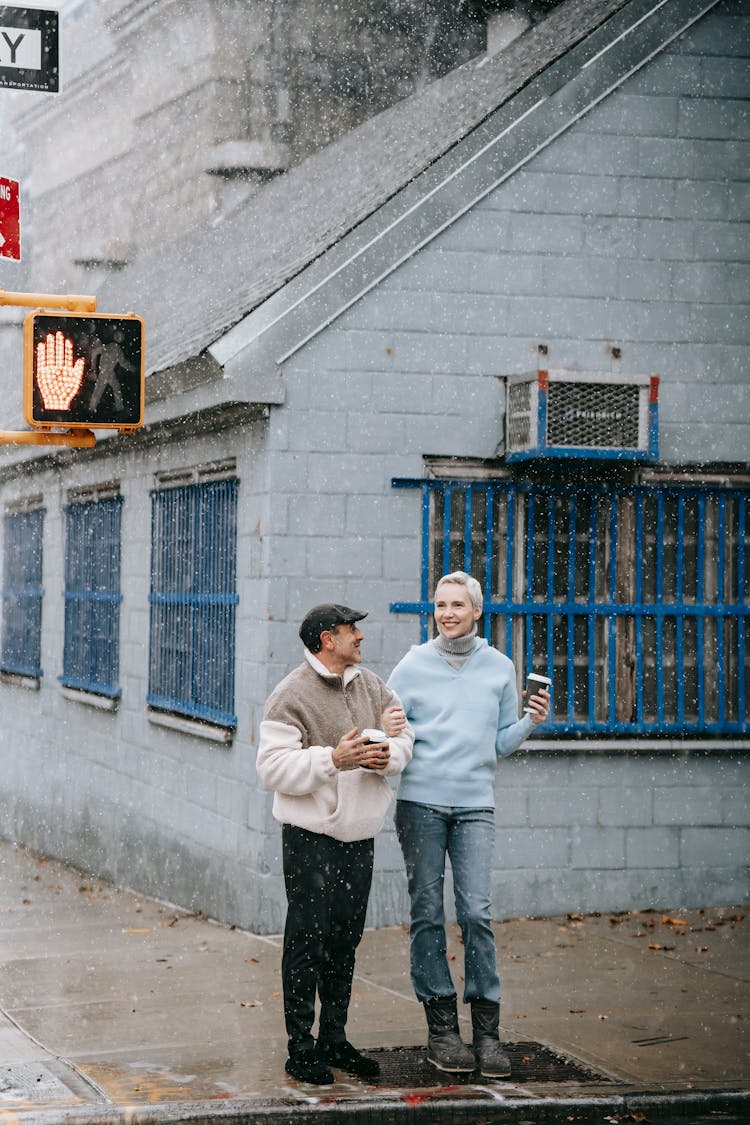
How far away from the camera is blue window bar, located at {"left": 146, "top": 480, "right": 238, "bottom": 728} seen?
1118 centimetres

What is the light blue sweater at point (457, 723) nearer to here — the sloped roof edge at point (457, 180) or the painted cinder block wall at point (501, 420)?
the painted cinder block wall at point (501, 420)

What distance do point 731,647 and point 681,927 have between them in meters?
1.83

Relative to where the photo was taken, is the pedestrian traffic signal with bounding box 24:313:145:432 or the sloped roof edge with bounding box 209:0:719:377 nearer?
the pedestrian traffic signal with bounding box 24:313:145:432

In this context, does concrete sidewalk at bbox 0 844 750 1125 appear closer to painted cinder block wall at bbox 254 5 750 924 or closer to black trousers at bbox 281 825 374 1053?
black trousers at bbox 281 825 374 1053

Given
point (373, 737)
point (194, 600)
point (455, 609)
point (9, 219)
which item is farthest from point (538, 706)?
point (194, 600)

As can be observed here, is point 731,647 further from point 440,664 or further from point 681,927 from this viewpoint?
point 440,664

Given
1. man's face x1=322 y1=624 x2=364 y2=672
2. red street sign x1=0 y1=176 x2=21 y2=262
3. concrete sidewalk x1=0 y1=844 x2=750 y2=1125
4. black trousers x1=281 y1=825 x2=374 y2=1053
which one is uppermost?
red street sign x1=0 y1=176 x2=21 y2=262

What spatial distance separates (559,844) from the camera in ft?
35.4

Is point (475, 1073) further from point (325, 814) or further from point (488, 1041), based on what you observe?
point (325, 814)

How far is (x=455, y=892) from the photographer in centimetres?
725

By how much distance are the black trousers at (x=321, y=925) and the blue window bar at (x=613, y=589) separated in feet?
12.1

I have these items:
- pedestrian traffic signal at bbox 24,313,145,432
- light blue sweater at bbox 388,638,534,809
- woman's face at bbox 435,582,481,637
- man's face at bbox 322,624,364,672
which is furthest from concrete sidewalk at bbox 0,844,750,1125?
pedestrian traffic signal at bbox 24,313,145,432

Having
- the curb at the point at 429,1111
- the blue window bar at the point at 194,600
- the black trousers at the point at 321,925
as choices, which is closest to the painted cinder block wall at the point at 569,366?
the blue window bar at the point at 194,600

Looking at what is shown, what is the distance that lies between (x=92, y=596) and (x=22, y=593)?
9.57ft
